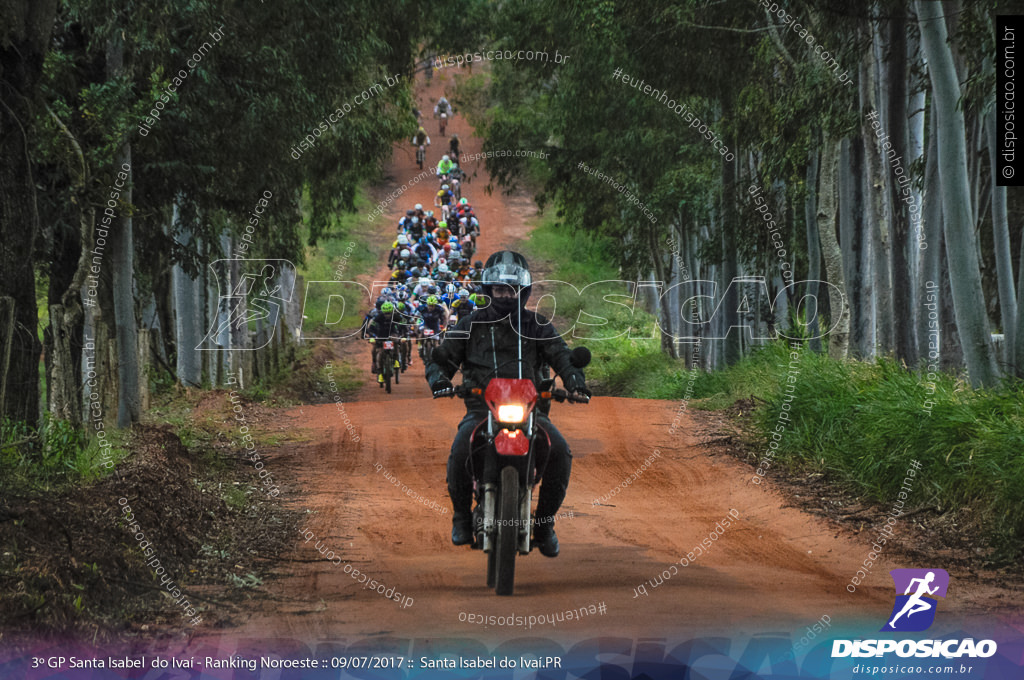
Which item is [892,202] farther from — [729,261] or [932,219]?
[729,261]

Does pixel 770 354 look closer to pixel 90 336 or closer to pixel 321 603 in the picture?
pixel 90 336

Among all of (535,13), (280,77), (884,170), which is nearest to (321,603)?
(280,77)

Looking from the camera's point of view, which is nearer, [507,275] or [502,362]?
[507,275]

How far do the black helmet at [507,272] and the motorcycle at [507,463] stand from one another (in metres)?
0.56

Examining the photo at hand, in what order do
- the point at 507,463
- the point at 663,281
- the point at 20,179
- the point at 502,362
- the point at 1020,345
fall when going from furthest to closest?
1. the point at 663,281
2. the point at 1020,345
3. the point at 20,179
4. the point at 502,362
5. the point at 507,463

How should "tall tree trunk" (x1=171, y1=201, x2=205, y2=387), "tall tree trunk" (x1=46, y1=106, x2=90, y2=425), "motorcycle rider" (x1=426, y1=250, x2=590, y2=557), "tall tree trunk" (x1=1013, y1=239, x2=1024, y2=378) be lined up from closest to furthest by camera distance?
"motorcycle rider" (x1=426, y1=250, x2=590, y2=557)
"tall tree trunk" (x1=46, y1=106, x2=90, y2=425)
"tall tree trunk" (x1=1013, y1=239, x2=1024, y2=378)
"tall tree trunk" (x1=171, y1=201, x2=205, y2=387)

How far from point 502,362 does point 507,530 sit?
45.5 inches

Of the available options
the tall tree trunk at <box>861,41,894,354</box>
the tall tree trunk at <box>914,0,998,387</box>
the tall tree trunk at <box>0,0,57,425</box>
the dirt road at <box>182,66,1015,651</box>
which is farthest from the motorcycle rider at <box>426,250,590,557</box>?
the tall tree trunk at <box>861,41,894,354</box>

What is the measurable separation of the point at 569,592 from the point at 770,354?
12217 millimetres

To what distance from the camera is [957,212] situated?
35.7 ft

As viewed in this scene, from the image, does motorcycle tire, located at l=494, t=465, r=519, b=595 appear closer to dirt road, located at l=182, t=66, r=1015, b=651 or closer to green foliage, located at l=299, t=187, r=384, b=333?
dirt road, located at l=182, t=66, r=1015, b=651

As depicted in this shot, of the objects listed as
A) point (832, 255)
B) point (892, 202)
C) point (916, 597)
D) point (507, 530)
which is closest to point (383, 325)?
point (832, 255)

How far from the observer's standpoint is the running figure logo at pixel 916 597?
245 inches

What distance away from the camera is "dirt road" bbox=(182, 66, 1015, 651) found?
6125 millimetres
